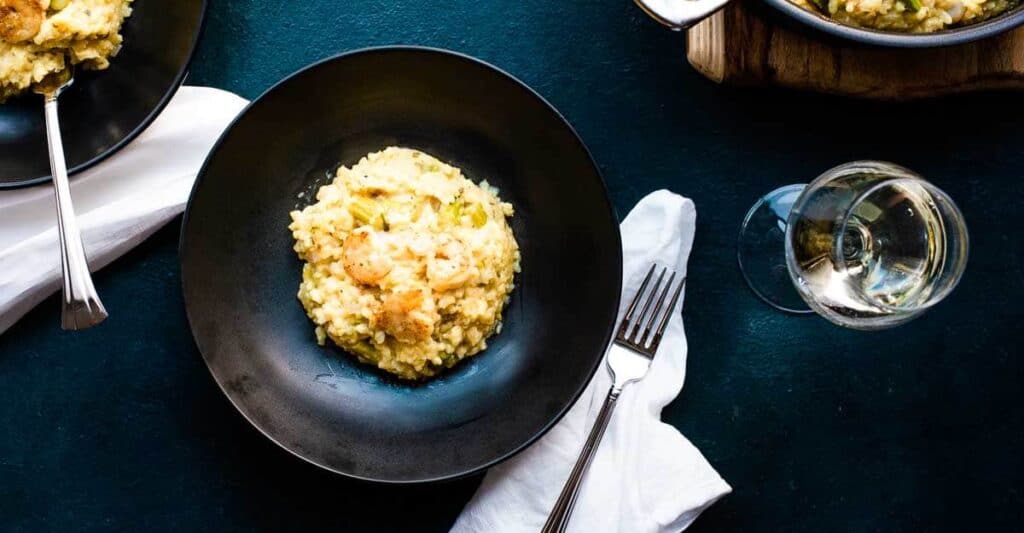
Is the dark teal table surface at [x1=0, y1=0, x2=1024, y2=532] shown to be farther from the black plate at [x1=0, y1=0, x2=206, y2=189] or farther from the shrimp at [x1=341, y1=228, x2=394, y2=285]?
the shrimp at [x1=341, y1=228, x2=394, y2=285]

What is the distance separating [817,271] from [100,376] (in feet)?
6.32

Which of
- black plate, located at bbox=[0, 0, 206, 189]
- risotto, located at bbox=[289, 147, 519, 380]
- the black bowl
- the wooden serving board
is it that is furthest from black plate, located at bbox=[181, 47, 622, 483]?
the black bowl

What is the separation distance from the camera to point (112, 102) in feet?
7.59

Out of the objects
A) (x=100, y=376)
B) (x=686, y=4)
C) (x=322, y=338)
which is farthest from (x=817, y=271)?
(x=100, y=376)

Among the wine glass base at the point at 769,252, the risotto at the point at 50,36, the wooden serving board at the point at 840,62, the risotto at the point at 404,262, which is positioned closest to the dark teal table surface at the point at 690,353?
the wine glass base at the point at 769,252

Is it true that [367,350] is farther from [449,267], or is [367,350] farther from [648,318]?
[648,318]

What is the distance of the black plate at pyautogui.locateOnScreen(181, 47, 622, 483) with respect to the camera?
219 cm

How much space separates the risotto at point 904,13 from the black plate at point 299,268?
2.15ft

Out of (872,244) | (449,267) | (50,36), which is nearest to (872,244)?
(872,244)

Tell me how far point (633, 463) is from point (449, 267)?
726 millimetres

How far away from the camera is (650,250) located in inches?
93.4

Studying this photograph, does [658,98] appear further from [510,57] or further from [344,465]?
[344,465]

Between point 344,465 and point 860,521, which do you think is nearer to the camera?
point 344,465

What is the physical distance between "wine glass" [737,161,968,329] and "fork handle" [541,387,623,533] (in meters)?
0.58
